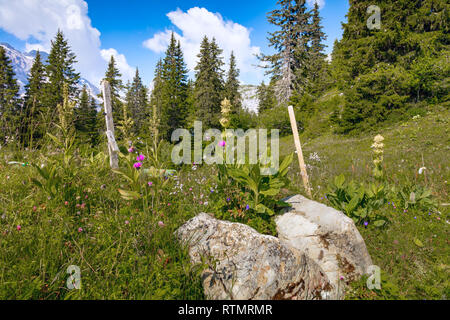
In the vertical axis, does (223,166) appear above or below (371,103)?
below

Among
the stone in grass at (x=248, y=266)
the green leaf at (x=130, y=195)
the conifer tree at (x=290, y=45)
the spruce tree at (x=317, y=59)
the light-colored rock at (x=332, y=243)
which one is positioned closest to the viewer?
the stone in grass at (x=248, y=266)

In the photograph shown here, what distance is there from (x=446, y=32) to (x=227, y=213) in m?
22.1

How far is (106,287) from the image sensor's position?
1797mm

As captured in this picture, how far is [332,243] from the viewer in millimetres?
2891

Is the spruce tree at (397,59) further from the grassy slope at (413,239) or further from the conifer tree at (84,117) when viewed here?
the conifer tree at (84,117)

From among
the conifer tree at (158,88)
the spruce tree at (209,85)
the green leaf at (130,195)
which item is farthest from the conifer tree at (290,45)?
the green leaf at (130,195)

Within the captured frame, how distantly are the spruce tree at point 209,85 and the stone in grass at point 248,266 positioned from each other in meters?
24.1

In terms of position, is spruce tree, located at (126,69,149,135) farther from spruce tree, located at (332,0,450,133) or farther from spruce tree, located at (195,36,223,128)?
spruce tree, located at (332,0,450,133)

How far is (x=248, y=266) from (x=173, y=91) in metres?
32.0

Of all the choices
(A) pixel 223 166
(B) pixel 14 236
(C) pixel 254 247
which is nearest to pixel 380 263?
(C) pixel 254 247

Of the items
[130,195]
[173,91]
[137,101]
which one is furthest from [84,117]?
[137,101]

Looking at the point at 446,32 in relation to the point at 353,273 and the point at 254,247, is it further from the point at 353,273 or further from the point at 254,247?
the point at 254,247

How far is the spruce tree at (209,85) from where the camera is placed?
26906 mm

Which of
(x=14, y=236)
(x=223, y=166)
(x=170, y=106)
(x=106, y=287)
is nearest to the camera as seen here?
(x=106, y=287)
